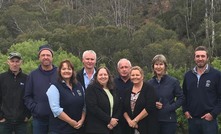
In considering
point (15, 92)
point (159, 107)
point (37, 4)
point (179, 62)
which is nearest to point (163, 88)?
point (159, 107)

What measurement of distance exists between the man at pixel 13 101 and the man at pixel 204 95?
2466mm

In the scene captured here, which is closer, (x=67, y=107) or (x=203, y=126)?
(x=67, y=107)

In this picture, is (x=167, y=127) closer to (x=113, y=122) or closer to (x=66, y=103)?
(x=113, y=122)

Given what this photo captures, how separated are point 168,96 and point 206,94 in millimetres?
540

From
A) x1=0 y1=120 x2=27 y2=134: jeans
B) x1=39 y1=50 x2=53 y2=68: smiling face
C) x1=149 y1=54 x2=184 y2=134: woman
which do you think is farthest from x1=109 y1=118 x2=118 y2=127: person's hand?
x1=0 y1=120 x2=27 y2=134: jeans

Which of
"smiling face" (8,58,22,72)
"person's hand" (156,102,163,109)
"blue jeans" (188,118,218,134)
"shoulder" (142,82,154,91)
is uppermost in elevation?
"smiling face" (8,58,22,72)

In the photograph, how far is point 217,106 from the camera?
5.48 meters

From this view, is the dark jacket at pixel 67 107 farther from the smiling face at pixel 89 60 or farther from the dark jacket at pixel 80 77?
the smiling face at pixel 89 60

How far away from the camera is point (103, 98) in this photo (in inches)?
202

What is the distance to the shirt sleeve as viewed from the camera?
4984mm

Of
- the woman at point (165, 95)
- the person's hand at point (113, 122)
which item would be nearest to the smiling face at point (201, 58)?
the woman at point (165, 95)

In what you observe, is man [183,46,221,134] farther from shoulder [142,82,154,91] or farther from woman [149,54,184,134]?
shoulder [142,82,154,91]

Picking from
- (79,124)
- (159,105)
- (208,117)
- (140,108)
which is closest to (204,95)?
(208,117)

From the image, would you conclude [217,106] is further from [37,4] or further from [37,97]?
[37,4]
